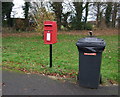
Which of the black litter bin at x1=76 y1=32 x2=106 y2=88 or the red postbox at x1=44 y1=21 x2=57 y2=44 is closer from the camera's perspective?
the black litter bin at x1=76 y1=32 x2=106 y2=88

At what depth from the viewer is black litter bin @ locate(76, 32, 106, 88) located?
334 cm

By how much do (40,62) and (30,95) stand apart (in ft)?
8.99

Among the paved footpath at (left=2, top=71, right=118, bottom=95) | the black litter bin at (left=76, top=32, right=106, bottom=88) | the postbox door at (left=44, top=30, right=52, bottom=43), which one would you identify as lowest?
the paved footpath at (left=2, top=71, right=118, bottom=95)

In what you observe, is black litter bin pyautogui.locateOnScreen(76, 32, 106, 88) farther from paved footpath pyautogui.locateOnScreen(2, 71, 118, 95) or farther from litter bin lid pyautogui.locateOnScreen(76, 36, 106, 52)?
paved footpath pyautogui.locateOnScreen(2, 71, 118, 95)

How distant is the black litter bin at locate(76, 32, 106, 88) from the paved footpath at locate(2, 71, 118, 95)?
0.64 feet

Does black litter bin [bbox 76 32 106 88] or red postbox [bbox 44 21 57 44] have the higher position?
red postbox [bbox 44 21 57 44]

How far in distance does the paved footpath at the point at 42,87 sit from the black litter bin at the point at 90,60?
196mm

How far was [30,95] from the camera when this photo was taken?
316cm

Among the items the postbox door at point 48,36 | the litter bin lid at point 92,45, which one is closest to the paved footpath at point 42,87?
the litter bin lid at point 92,45

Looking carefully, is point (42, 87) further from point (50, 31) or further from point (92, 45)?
point (50, 31)

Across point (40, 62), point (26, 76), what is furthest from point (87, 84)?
point (40, 62)

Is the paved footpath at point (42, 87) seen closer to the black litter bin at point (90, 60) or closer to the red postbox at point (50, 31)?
the black litter bin at point (90, 60)

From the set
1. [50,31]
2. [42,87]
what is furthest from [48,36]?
[42,87]

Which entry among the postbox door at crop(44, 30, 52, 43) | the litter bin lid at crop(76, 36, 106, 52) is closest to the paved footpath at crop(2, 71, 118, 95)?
the litter bin lid at crop(76, 36, 106, 52)
